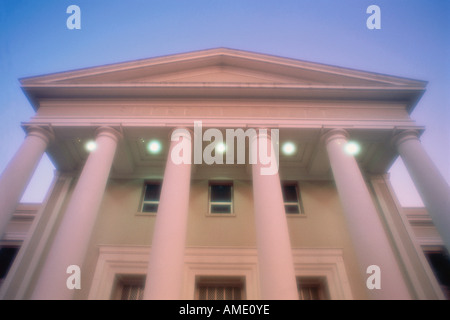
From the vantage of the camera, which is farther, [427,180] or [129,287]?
[129,287]

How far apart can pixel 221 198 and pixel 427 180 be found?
7768mm

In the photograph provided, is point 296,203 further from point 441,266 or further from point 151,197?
point 441,266

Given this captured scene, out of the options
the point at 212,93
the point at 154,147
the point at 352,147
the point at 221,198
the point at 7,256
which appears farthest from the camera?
the point at 221,198

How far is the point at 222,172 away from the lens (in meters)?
13.4

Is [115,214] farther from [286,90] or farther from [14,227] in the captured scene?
[286,90]

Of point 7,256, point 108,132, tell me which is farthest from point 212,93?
point 7,256

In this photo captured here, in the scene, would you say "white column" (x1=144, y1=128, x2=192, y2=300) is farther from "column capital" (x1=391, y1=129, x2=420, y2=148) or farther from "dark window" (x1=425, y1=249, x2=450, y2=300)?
"dark window" (x1=425, y1=249, x2=450, y2=300)

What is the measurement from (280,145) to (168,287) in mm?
7225

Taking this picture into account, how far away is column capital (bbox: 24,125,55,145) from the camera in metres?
10.2

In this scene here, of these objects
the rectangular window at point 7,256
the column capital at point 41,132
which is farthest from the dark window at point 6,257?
the column capital at point 41,132

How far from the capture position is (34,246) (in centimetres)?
1104

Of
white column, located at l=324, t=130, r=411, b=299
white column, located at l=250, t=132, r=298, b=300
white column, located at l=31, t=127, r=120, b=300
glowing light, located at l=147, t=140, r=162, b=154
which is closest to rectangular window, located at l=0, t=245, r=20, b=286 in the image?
white column, located at l=31, t=127, r=120, b=300

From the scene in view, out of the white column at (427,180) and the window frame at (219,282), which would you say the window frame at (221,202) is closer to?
the window frame at (219,282)

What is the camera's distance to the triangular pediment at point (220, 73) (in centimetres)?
1135
